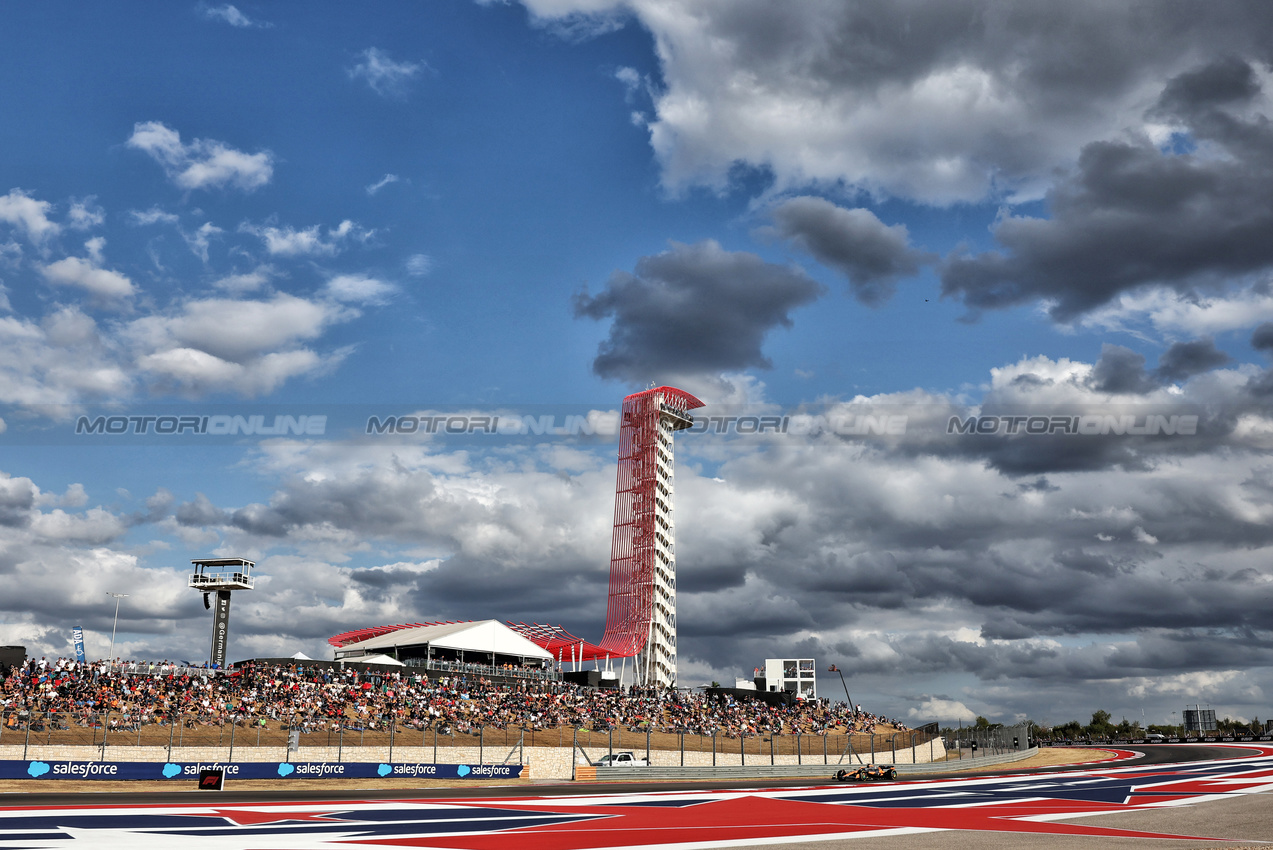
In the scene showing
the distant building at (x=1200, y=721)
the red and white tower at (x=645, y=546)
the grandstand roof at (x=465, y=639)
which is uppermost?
the red and white tower at (x=645, y=546)

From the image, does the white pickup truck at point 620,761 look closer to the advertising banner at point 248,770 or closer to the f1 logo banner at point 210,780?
the advertising banner at point 248,770

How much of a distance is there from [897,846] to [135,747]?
32580 millimetres

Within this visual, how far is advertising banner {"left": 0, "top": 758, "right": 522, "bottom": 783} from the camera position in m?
37.8

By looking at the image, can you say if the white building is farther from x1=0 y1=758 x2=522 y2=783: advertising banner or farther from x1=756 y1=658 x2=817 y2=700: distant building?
x1=0 y1=758 x2=522 y2=783: advertising banner

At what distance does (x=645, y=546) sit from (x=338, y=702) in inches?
2351

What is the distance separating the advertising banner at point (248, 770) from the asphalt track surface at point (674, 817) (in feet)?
9.42

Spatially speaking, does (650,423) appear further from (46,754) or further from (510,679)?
(46,754)

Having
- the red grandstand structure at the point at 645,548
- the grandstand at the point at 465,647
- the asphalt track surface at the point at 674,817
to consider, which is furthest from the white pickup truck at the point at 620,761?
the red grandstand structure at the point at 645,548

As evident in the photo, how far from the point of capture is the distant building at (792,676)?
115 m

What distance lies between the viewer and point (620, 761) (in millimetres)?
50594

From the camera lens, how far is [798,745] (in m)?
→ 56.3

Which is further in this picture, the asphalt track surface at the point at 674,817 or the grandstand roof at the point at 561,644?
the grandstand roof at the point at 561,644

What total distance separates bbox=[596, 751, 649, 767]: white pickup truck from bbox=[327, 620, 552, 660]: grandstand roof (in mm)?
35887

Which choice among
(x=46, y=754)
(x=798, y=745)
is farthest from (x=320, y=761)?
(x=798, y=745)
